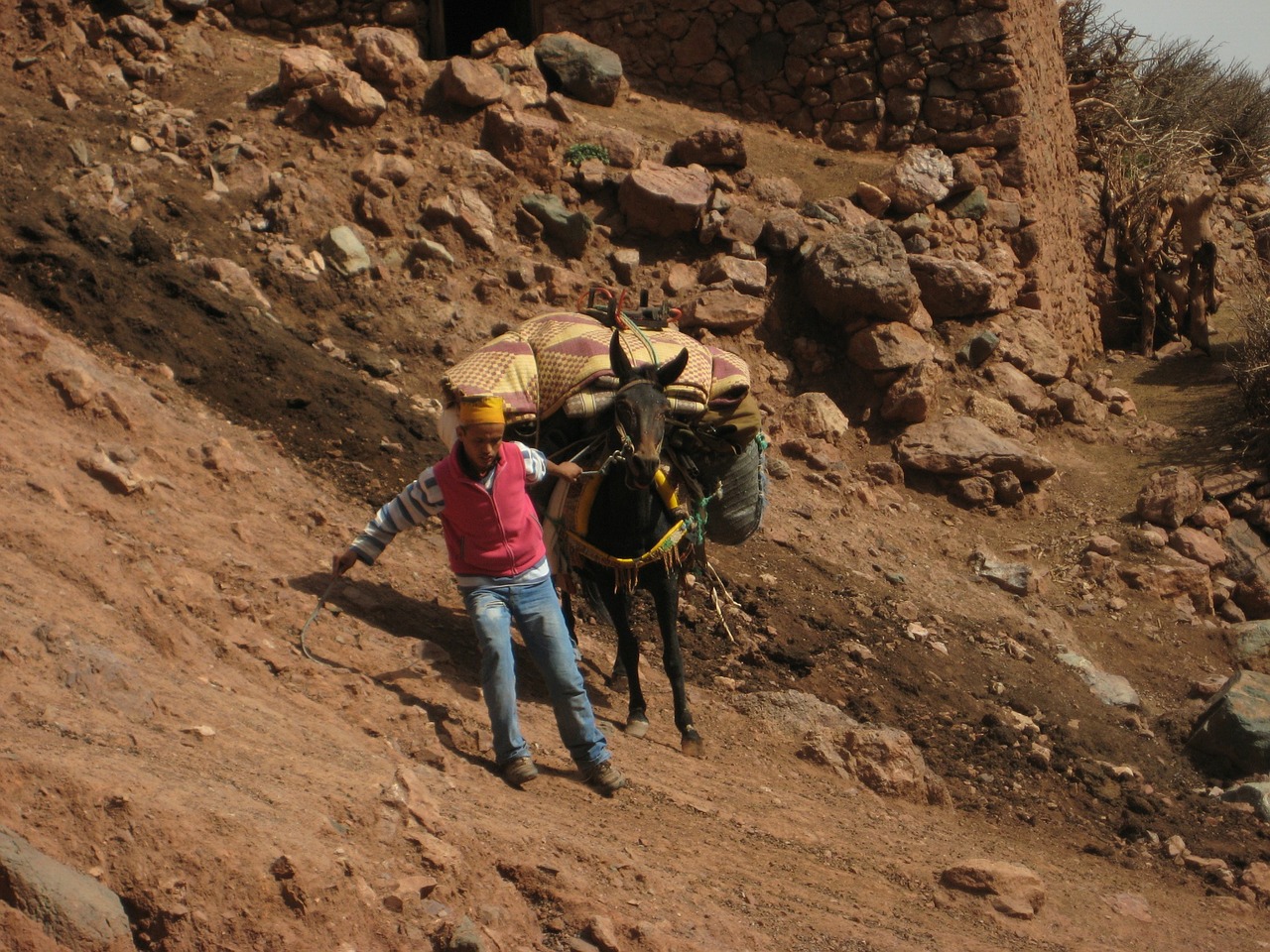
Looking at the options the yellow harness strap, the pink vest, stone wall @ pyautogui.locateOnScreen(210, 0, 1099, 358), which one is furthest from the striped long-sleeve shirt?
stone wall @ pyautogui.locateOnScreen(210, 0, 1099, 358)

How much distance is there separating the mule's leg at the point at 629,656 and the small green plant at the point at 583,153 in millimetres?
5767

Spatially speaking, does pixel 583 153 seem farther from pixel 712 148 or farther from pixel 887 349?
pixel 887 349

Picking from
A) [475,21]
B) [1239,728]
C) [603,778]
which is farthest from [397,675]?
[475,21]

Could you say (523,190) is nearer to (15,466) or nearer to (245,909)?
(15,466)

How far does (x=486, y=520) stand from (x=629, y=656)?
1648 mm

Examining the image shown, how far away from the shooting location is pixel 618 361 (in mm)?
6141

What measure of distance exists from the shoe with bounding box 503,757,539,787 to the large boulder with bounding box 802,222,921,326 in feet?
21.9

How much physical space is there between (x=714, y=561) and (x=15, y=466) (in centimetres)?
418

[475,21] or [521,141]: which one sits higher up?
[475,21]

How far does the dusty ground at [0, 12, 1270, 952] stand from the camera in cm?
391

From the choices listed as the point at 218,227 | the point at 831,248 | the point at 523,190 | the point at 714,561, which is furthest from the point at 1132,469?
the point at 218,227

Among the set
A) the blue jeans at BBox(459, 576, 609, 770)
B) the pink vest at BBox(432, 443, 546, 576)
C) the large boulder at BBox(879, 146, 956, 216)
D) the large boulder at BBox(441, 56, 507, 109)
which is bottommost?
the blue jeans at BBox(459, 576, 609, 770)

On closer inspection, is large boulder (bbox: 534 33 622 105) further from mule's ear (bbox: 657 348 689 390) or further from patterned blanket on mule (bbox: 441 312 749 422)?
mule's ear (bbox: 657 348 689 390)

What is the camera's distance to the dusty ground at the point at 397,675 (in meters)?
3.91
